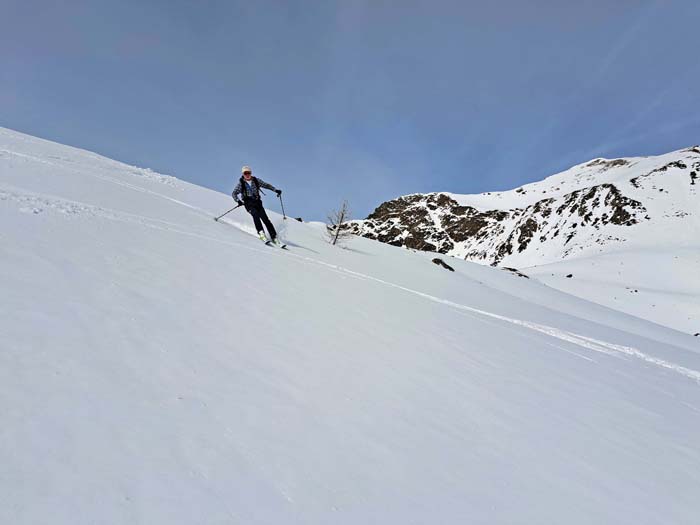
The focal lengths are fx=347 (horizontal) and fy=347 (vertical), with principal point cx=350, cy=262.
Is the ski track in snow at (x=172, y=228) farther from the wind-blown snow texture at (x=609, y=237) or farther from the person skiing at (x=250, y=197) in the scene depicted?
the wind-blown snow texture at (x=609, y=237)

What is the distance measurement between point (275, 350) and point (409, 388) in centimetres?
157

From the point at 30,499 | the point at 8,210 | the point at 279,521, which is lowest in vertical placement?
the point at 279,521

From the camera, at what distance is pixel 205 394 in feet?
8.93

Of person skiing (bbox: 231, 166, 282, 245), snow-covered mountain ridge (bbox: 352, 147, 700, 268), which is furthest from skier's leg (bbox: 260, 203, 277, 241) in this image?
snow-covered mountain ridge (bbox: 352, 147, 700, 268)

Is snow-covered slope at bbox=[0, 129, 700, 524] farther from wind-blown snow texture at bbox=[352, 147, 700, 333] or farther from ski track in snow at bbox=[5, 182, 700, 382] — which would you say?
wind-blown snow texture at bbox=[352, 147, 700, 333]

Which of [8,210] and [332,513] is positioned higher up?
[8,210]

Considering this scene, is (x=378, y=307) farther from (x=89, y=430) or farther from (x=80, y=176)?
(x=80, y=176)

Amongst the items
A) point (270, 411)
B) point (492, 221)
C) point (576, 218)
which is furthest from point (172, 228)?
point (492, 221)

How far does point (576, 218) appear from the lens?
2980 inches

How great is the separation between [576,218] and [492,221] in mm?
46251

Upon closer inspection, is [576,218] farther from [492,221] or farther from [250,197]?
[250,197]

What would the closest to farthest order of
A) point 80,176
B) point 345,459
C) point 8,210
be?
point 345,459, point 8,210, point 80,176

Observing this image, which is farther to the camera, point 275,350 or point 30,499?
point 275,350

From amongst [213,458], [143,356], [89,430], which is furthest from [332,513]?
[143,356]
